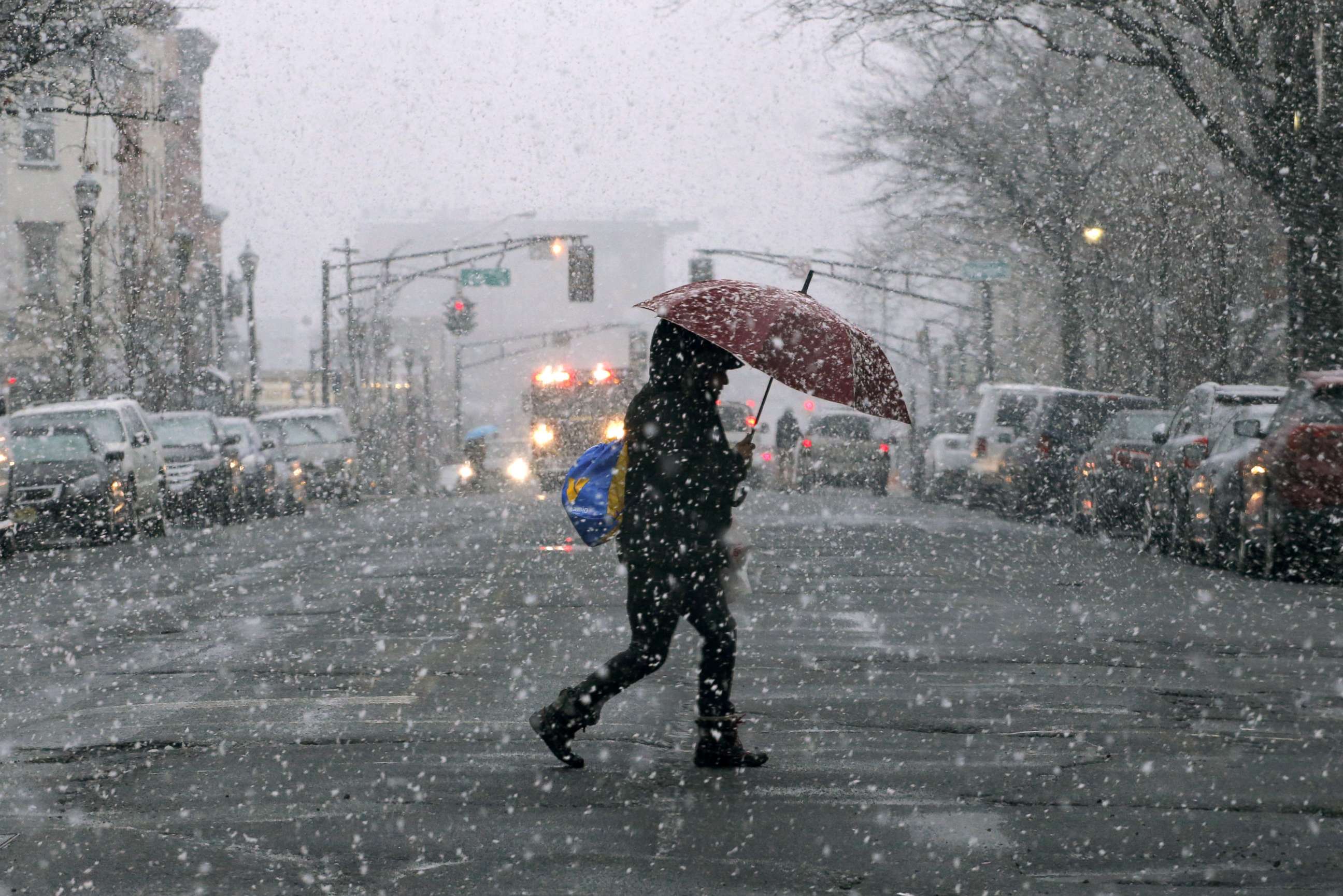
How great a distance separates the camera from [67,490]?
21906mm

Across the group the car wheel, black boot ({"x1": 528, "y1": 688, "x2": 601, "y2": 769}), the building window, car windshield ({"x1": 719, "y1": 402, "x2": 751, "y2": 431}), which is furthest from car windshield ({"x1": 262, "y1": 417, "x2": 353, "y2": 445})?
black boot ({"x1": 528, "y1": 688, "x2": 601, "y2": 769})

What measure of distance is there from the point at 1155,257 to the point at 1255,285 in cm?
199

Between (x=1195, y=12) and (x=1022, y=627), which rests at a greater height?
(x=1195, y=12)

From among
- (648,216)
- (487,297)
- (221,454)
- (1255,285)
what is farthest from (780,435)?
(648,216)

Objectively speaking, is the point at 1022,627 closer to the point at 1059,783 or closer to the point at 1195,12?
the point at 1059,783

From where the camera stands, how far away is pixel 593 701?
6723 mm

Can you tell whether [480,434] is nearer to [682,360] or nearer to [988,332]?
[988,332]

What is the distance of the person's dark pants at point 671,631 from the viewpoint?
6.65m

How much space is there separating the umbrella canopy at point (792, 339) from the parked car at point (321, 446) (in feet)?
97.4

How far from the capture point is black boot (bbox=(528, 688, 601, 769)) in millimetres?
6672

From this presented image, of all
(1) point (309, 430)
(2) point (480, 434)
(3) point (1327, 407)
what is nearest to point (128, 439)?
(1) point (309, 430)

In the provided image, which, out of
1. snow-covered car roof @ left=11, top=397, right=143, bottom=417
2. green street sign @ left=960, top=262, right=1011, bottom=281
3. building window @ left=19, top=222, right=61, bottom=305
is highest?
building window @ left=19, top=222, right=61, bottom=305

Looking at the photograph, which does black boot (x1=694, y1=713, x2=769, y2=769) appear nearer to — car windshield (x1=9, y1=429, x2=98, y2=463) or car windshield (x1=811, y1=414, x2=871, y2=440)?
car windshield (x1=9, y1=429, x2=98, y2=463)

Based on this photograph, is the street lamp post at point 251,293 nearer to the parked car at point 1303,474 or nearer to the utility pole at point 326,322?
the utility pole at point 326,322
